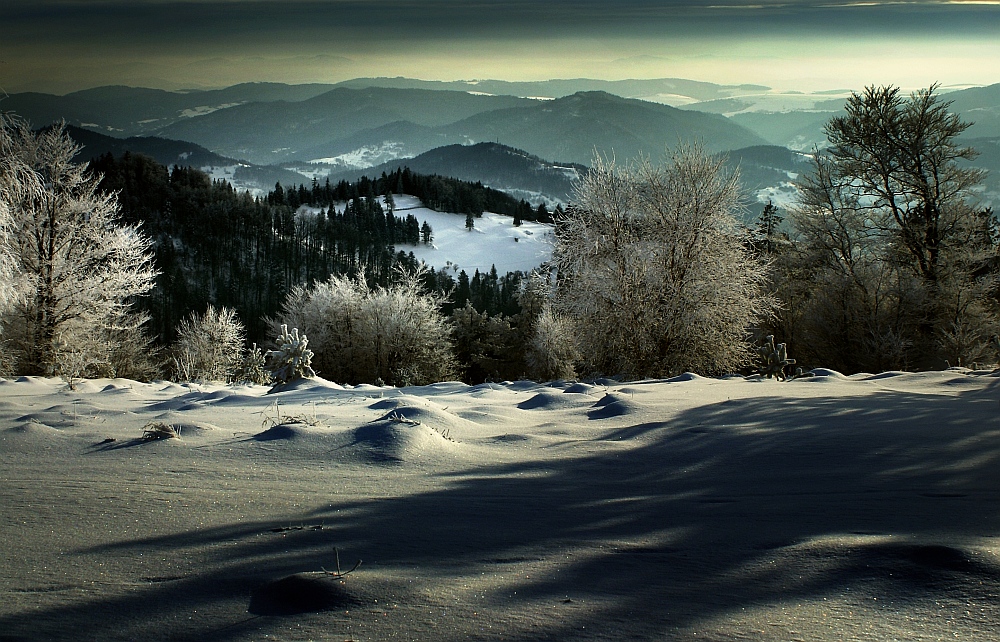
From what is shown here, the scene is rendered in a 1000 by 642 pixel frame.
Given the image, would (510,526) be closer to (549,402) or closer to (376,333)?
(549,402)

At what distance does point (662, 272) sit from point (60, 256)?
19.8m

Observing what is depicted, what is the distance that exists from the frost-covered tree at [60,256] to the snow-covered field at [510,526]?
1881 cm

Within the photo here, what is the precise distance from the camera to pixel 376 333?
136ft

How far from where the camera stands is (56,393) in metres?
Answer: 8.66

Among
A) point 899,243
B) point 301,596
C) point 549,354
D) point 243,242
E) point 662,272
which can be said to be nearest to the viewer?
point 301,596

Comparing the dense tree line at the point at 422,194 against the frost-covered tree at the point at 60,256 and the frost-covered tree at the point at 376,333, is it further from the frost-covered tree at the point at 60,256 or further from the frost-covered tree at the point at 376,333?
the frost-covered tree at the point at 60,256

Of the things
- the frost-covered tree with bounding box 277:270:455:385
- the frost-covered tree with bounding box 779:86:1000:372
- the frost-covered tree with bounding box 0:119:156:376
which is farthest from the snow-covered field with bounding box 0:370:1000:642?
the frost-covered tree with bounding box 277:270:455:385

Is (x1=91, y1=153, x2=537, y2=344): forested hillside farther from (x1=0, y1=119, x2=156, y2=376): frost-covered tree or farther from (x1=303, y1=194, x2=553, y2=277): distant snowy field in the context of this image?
(x1=0, y1=119, x2=156, y2=376): frost-covered tree

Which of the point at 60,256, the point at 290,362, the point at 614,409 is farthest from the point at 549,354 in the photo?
the point at 614,409

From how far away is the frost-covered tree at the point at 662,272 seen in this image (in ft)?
53.5

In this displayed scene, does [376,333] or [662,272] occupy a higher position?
[662,272]

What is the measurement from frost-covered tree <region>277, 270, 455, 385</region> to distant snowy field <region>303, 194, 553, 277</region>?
8738cm

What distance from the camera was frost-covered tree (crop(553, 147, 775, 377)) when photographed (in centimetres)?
1630

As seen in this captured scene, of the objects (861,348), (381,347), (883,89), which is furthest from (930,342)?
(381,347)
